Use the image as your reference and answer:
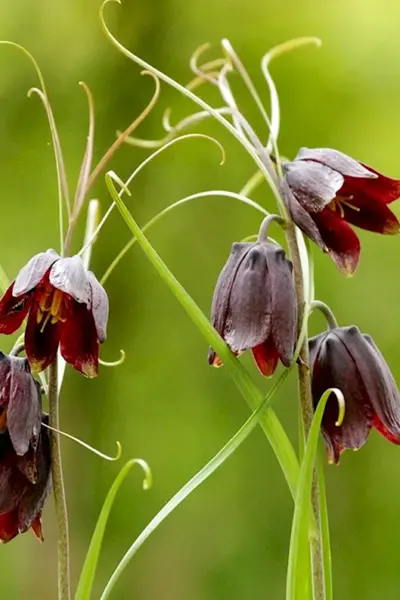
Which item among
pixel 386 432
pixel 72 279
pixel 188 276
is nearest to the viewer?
pixel 72 279

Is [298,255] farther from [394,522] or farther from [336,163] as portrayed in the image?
[394,522]

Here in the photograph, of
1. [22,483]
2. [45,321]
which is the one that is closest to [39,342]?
[45,321]

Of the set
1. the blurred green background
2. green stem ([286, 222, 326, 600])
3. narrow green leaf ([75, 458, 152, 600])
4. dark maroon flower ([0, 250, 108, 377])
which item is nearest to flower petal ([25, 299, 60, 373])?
dark maroon flower ([0, 250, 108, 377])

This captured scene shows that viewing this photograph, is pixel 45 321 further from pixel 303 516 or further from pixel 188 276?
pixel 188 276

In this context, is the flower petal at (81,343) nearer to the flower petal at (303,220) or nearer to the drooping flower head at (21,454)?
the drooping flower head at (21,454)

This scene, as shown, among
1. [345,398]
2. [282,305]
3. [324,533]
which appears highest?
[282,305]

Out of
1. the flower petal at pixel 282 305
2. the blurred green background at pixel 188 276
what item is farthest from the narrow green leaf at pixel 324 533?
the blurred green background at pixel 188 276
